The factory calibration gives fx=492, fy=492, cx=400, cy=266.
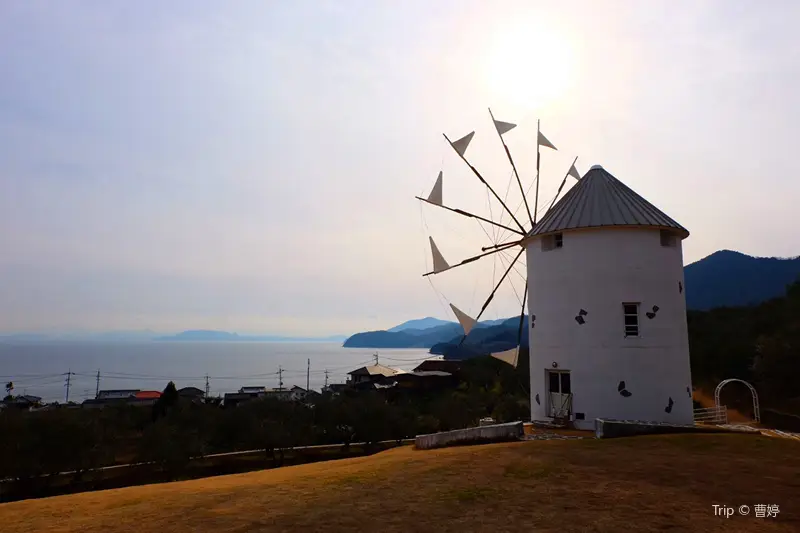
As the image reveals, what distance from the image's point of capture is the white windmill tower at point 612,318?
685 inches

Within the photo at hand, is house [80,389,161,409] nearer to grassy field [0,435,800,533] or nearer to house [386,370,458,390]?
house [386,370,458,390]

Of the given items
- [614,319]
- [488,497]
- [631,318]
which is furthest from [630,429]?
[488,497]

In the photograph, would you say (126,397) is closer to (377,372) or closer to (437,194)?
(377,372)

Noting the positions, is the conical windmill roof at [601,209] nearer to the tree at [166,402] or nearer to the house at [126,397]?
the tree at [166,402]

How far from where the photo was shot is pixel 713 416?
2073cm

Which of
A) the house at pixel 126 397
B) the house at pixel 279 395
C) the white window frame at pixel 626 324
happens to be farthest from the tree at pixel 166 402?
the white window frame at pixel 626 324

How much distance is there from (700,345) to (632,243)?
31060mm

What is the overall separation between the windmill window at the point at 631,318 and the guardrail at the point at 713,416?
550 cm

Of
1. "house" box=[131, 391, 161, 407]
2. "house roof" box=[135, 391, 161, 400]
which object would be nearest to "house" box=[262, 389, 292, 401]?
"house" box=[131, 391, 161, 407]

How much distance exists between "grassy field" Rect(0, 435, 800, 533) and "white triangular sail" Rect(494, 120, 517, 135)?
14.2m

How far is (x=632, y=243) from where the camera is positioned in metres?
17.9

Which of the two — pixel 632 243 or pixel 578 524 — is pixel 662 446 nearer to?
pixel 578 524

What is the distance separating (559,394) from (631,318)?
388 centimetres

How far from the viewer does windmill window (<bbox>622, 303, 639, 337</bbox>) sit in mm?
17625
